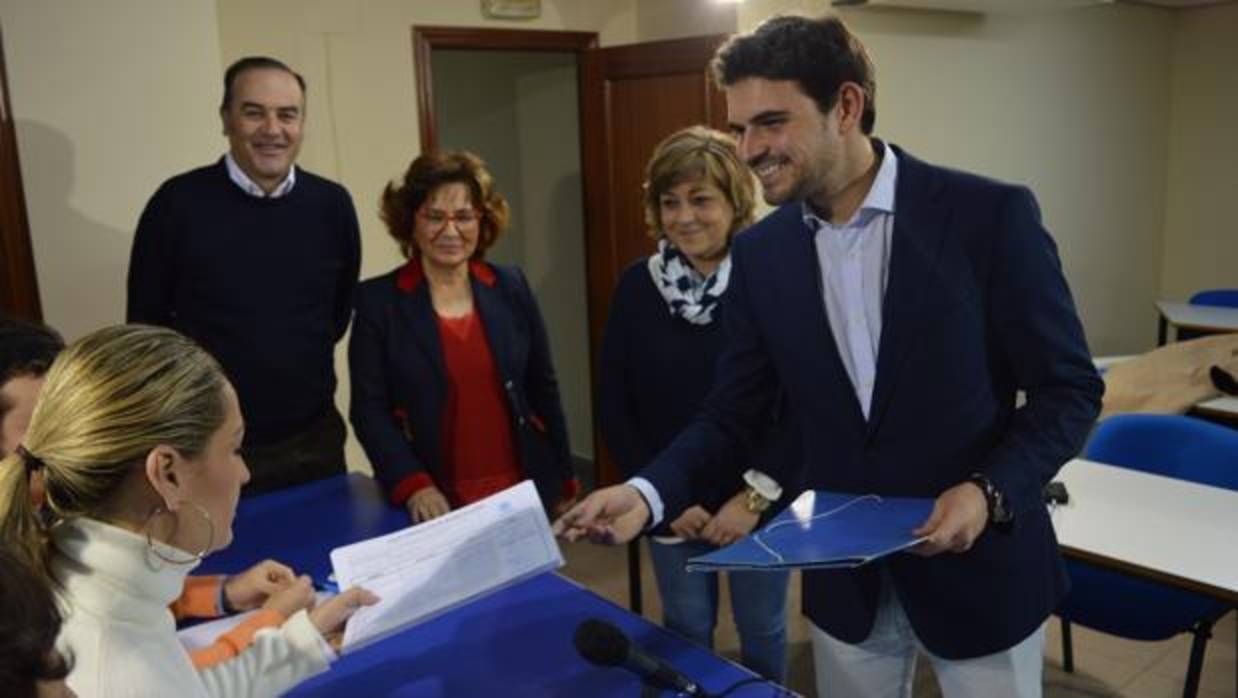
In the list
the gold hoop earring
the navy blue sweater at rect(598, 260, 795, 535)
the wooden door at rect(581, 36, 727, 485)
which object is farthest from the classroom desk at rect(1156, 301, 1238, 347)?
the gold hoop earring

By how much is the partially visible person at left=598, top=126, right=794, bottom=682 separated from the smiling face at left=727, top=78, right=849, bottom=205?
670 millimetres

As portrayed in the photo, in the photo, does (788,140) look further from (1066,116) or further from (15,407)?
(1066,116)

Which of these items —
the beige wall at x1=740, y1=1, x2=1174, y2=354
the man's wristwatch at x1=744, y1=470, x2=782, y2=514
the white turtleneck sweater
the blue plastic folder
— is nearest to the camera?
the white turtleneck sweater

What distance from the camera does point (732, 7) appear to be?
13.0 ft

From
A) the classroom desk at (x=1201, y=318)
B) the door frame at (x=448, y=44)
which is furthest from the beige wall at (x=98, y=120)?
the classroom desk at (x=1201, y=318)

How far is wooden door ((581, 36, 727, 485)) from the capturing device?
4094mm

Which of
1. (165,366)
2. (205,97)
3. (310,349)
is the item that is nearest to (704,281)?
(310,349)

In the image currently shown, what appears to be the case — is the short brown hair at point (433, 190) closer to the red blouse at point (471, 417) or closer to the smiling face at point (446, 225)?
the smiling face at point (446, 225)

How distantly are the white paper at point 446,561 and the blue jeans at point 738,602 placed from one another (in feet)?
2.30

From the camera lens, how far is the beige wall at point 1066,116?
4246 millimetres

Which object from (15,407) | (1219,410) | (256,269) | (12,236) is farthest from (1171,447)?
(12,236)

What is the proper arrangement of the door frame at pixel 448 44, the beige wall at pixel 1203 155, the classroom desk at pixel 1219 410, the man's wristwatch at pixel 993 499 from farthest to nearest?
1. the beige wall at pixel 1203 155
2. the door frame at pixel 448 44
3. the classroom desk at pixel 1219 410
4. the man's wristwatch at pixel 993 499

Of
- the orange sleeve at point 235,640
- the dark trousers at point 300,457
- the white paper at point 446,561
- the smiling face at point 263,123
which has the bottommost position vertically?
the dark trousers at point 300,457

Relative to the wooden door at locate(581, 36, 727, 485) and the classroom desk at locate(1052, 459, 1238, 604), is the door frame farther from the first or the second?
the classroom desk at locate(1052, 459, 1238, 604)
